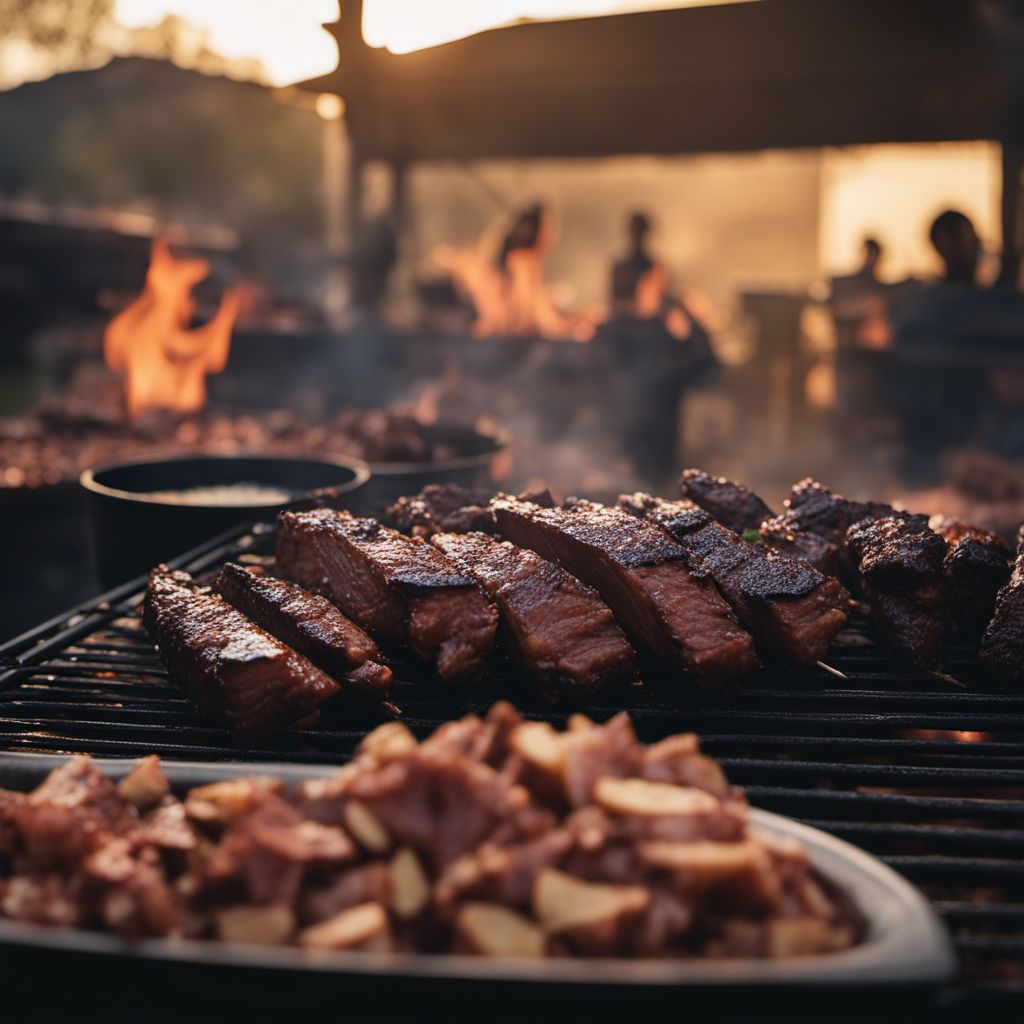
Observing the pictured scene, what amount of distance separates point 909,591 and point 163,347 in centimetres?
745

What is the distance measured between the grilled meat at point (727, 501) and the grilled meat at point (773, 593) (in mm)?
496

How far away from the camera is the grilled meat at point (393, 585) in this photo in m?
3.00

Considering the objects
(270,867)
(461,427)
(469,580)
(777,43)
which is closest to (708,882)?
(270,867)

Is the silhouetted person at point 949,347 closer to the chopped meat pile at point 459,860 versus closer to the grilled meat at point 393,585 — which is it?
the grilled meat at point 393,585

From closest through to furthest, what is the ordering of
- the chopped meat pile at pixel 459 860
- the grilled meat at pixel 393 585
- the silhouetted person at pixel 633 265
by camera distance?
the chopped meat pile at pixel 459 860, the grilled meat at pixel 393 585, the silhouetted person at pixel 633 265

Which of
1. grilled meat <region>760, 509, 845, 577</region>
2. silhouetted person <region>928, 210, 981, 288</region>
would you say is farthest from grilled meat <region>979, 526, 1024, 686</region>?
silhouetted person <region>928, 210, 981, 288</region>

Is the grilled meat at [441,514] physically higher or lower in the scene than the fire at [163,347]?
lower

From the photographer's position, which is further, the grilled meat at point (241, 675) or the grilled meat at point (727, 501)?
the grilled meat at point (727, 501)

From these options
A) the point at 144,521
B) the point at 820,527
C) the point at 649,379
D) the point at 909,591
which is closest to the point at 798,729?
the point at 909,591

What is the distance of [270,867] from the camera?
1761mm

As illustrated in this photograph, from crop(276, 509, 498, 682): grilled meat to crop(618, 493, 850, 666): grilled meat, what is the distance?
0.78 m

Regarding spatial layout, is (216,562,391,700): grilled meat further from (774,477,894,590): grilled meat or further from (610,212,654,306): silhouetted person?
(610,212,654,306): silhouetted person

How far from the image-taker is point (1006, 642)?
307 cm

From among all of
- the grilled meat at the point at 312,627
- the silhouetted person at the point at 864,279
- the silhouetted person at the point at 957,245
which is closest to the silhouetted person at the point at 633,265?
the silhouetted person at the point at 864,279
